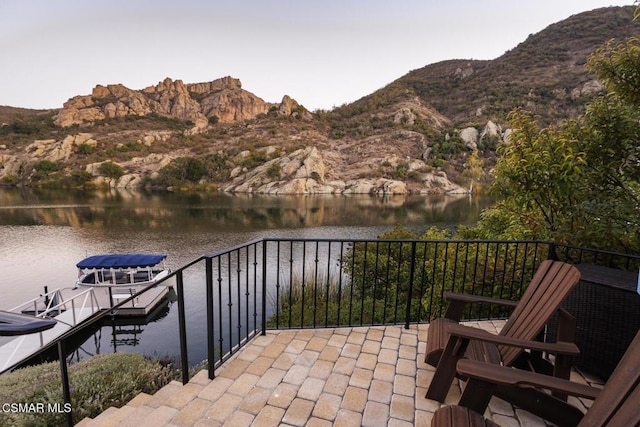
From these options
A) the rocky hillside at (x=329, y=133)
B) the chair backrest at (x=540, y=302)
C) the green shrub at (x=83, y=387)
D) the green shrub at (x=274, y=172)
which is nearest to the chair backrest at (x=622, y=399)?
the chair backrest at (x=540, y=302)

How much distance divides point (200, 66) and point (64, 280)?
113511 mm

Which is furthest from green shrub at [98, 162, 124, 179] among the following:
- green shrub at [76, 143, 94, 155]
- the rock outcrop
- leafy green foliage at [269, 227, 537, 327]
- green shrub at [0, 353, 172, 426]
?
green shrub at [0, 353, 172, 426]

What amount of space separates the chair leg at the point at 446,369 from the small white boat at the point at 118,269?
10.3 metres

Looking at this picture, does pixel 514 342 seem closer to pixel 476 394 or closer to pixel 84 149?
pixel 476 394

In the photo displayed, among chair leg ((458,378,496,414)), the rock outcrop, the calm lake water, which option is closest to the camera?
chair leg ((458,378,496,414))

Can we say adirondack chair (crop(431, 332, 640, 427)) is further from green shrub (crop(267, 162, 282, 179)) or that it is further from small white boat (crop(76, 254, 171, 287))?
green shrub (crop(267, 162, 282, 179))

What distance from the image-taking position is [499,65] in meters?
70.0

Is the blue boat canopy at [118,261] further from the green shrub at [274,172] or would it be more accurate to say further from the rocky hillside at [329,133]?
the green shrub at [274,172]

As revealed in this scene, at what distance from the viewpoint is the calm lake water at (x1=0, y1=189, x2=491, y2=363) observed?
30.6ft

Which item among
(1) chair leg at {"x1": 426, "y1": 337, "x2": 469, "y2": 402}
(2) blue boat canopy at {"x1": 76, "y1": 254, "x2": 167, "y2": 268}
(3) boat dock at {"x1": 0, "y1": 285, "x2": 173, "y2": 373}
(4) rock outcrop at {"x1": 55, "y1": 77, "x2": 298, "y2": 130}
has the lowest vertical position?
(3) boat dock at {"x1": 0, "y1": 285, "x2": 173, "y2": 373}

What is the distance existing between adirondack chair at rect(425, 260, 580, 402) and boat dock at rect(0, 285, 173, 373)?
25.4 ft

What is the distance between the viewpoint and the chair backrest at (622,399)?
1.02 meters

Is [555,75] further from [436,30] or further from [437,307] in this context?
[437,307]

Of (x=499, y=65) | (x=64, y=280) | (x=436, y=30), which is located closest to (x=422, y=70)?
(x=499, y=65)
